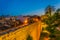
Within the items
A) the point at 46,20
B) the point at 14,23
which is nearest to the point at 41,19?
the point at 46,20

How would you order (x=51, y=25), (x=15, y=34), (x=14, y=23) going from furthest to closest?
(x=51, y=25)
(x=14, y=23)
(x=15, y=34)

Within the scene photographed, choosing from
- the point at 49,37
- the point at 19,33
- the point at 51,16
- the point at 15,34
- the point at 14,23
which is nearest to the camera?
the point at 15,34

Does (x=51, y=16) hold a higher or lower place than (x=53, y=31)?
higher

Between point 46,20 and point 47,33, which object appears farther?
point 46,20

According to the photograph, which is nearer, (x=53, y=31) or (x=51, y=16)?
(x=53, y=31)

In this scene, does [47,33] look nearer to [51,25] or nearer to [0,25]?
[51,25]

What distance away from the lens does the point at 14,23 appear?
169 inches

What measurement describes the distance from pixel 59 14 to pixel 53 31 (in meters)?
Result: 1.06

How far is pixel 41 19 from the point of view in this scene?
763 cm

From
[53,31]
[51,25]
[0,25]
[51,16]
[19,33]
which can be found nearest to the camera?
[19,33]

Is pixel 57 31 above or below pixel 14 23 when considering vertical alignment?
below

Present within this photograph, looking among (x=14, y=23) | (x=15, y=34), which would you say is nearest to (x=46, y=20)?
(x=14, y=23)

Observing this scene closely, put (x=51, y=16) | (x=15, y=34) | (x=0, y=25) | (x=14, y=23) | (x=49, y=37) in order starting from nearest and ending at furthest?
1. (x=15, y=34)
2. (x=0, y=25)
3. (x=14, y=23)
4. (x=49, y=37)
5. (x=51, y=16)

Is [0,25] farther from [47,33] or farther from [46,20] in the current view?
[46,20]
